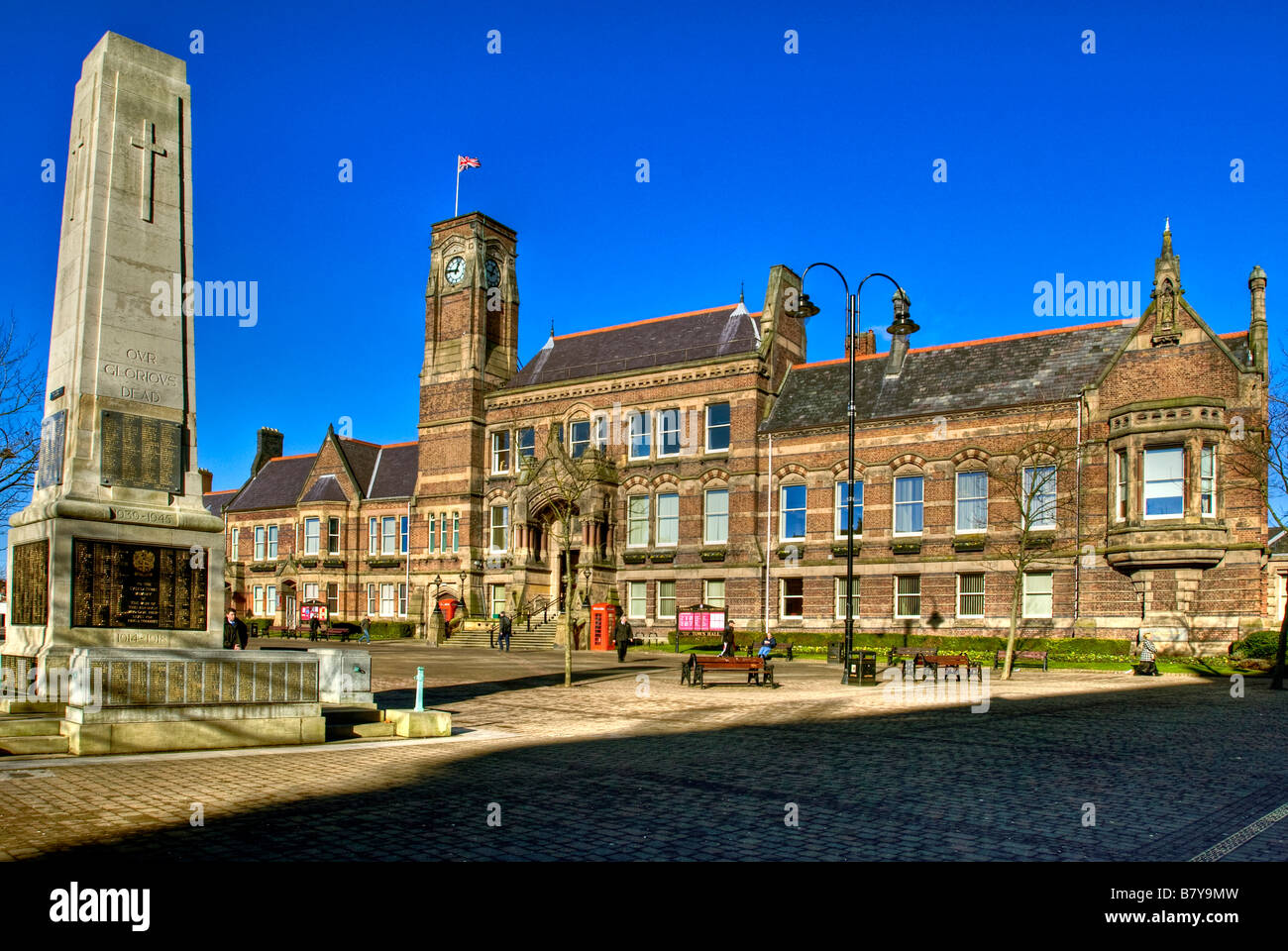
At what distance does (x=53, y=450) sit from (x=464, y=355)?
4011cm

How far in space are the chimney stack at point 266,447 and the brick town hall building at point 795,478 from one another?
27.1 feet

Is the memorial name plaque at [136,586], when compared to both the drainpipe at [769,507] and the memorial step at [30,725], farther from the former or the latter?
the drainpipe at [769,507]

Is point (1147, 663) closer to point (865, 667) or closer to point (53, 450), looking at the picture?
point (865, 667)

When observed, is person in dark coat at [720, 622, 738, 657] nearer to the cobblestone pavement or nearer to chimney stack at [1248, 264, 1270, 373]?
the cobblestone pavement

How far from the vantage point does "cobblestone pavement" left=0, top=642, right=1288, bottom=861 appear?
8195 millimetres

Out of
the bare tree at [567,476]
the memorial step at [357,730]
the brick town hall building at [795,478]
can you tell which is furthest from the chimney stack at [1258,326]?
the memorial step at [357,730]

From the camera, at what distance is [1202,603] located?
33.9 metres

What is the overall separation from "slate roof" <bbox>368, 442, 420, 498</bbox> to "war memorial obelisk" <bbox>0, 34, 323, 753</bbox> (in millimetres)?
43521

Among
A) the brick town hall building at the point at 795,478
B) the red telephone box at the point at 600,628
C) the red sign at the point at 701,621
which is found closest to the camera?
the brick town hall building at the point at 795,478

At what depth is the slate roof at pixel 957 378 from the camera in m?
39.0

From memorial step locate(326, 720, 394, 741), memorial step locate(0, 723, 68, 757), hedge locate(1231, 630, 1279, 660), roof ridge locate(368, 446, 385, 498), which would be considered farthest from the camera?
roof ridge locate(368, 446, 385, 498)

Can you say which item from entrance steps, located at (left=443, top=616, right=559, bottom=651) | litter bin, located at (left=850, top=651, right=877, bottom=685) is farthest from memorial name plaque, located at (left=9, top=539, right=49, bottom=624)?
entrance steps, located at (left=443, top=616, right=559, bottom=651)

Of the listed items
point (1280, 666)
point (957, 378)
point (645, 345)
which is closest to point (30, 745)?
point (1280, 666)

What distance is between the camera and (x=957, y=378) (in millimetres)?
41594
